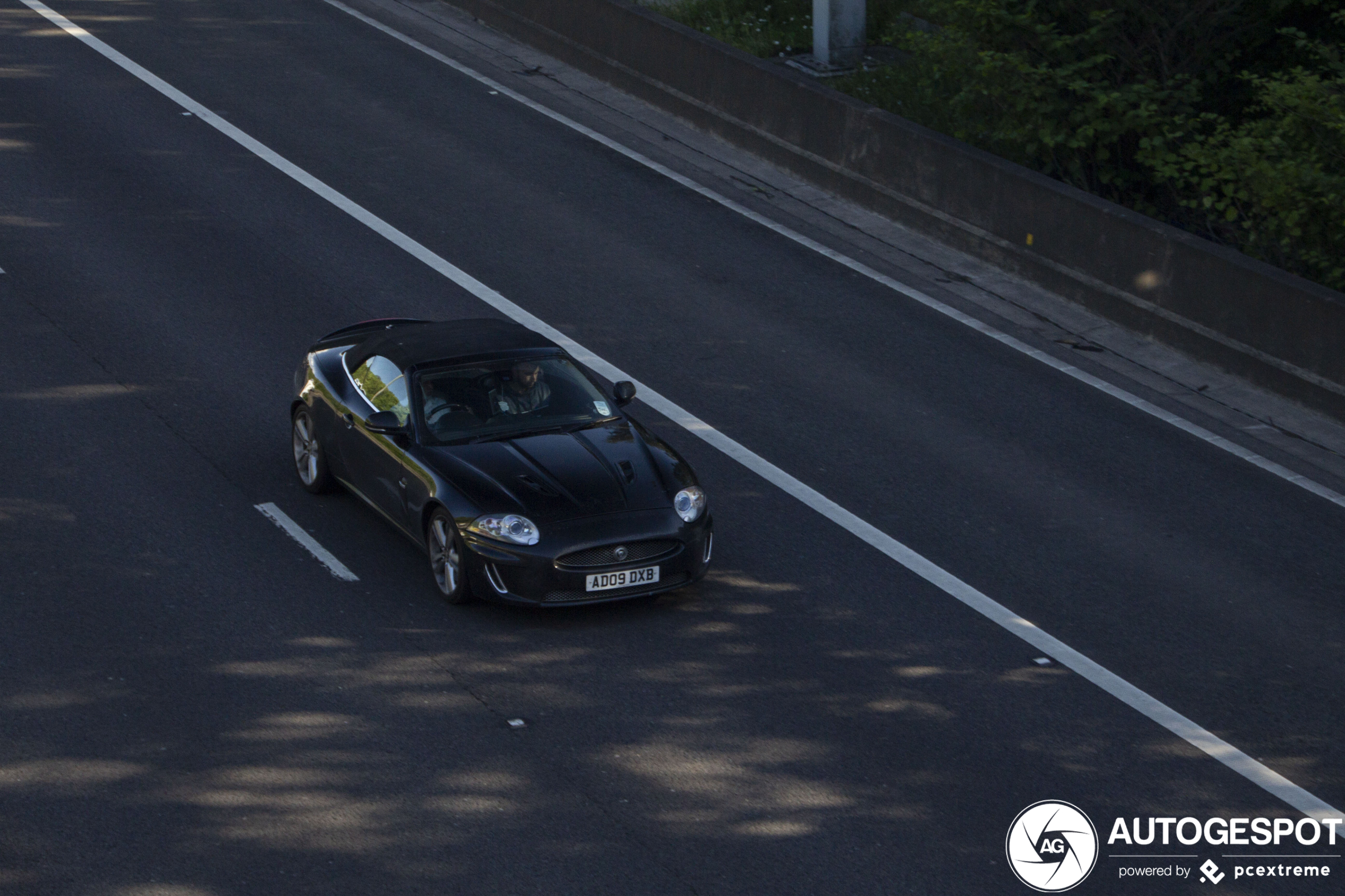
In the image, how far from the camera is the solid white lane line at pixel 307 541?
11148 millimetres

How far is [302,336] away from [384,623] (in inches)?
208

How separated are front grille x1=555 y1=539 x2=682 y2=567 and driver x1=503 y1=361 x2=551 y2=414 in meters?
1.47

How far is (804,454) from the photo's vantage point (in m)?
13.3

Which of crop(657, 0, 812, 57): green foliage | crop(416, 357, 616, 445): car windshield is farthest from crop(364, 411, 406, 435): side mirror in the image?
crop(657, 0, 812, 57): green foliage

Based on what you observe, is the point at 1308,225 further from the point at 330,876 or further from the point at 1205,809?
the point at 330,876

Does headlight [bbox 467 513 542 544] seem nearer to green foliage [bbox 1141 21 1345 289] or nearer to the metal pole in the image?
green foliage [bbox 1141 21 1345 289]

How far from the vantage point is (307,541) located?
11602 millimetres

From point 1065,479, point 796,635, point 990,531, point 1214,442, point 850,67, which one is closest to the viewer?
point 796,635

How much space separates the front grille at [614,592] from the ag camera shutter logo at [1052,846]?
9.56ft

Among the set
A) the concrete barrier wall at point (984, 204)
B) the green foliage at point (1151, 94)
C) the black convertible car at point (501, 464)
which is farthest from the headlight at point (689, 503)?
the green foliage at point (1151, 94)

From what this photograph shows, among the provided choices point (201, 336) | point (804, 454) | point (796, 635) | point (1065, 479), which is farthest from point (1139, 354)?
point (201, 336)

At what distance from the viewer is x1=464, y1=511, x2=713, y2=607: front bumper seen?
10375 millimetres

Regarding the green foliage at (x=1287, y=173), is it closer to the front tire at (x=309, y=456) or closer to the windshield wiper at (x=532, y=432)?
the windshield wiper at (x=532, y=432)

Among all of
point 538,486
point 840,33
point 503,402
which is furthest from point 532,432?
point 840,33
